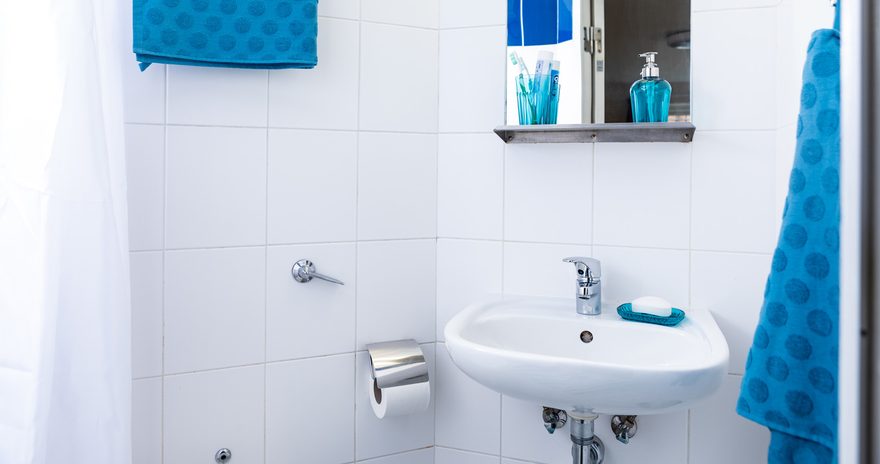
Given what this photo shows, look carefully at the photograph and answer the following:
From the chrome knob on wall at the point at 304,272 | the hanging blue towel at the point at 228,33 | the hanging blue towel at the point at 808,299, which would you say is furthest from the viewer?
the chrome knob on wall at the point at 304,272

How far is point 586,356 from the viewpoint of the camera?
129cm

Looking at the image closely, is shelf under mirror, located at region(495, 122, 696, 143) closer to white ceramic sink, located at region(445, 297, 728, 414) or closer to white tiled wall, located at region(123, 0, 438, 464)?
white tiled wall, located at region(123, 0, 438, 464)

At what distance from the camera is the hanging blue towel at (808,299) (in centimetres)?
76

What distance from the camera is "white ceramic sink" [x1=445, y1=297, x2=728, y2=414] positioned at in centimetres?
96

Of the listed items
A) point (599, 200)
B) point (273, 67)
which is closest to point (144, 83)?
point (273, 67)

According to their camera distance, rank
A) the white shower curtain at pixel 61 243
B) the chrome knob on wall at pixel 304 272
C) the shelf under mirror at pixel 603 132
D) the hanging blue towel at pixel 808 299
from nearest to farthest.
Answer: 1. the hanging blue towel at pixel 808 299
2. the white shower curtain at pixel 61 243
3. the shelf under mirror at pixel 603 132
4. the chrome knob on wall at pixel 304 272

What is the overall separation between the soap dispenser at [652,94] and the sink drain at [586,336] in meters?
0.51

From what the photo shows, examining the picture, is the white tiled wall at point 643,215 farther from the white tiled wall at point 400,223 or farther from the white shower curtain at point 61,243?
the white shower curtain at point 61,243

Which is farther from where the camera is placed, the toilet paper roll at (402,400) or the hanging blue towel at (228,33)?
the toilet paper roll at (402,400)

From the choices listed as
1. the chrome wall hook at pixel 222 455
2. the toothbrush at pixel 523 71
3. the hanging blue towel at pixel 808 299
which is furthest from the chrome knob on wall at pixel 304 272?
the hanging blue towel at pixel 808 299

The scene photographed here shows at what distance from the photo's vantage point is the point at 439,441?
5.14 feet

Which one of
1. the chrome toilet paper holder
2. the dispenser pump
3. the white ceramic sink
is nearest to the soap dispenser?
the dispenser pump

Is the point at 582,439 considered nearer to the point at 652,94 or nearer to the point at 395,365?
the point at 395,365

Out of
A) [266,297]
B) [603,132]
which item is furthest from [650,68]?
[266,297]
